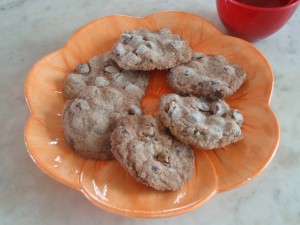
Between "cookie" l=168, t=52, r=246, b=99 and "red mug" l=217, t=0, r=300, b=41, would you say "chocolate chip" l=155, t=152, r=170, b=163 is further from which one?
"red mug" l=217, t=0, r=300, b=41

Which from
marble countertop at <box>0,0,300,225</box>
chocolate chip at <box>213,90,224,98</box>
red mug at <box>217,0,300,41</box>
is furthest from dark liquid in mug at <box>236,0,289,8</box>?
chocolate chip at <box>213,90,224,98</box>

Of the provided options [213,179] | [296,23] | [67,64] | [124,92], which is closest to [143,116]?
[124,92]

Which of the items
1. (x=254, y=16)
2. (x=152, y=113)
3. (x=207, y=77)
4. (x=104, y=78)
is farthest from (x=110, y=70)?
(x=254, y=16)

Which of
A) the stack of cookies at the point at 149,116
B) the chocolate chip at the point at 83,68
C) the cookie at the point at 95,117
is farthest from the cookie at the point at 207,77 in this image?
the chocolate chip at the point at 83,68

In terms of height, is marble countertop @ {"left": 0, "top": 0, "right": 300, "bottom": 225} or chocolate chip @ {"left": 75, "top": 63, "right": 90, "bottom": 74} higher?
chocolate chip @ {"left": 75, "top": 63, "right": 90, "bottom": 74}

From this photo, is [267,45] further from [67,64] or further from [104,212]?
[104,212]

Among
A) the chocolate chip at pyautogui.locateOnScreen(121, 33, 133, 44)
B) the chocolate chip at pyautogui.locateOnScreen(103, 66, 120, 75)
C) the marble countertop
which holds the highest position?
the chocolate chip at pyautogui.locateOnScreen(121, 33, 133, 44)

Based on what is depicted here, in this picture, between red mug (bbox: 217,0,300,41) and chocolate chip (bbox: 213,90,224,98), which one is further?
red mug (bbox: 217,0,300,41)
